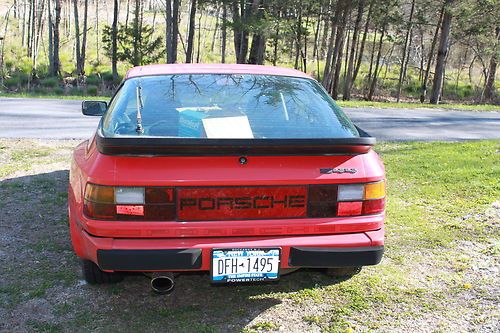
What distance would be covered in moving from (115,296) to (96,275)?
0.62 ft

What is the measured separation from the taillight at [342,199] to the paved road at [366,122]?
6748 mm

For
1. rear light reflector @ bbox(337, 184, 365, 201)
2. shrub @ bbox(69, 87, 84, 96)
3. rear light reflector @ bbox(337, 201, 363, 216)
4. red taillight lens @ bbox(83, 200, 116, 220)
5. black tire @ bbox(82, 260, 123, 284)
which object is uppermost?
rear light reflector @ bbox(337, 184, 365, 201)

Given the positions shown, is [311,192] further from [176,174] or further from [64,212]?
[64,212]

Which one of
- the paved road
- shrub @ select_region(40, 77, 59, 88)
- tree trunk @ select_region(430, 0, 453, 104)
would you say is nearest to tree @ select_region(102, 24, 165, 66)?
shrub @ select_region(40, 77, 59, 88)

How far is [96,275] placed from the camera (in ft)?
10.5

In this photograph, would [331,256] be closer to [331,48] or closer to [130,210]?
[130,210]

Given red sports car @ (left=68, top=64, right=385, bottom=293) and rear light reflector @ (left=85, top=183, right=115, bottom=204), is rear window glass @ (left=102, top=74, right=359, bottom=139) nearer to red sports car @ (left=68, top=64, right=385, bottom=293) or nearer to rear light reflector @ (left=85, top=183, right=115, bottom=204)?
red sports car @ (left=68, top=64, right=385, bottom=293)

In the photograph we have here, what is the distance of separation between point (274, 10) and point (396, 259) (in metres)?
22.1

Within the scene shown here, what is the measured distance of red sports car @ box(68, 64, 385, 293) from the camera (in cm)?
256

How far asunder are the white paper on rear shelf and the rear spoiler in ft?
0.68

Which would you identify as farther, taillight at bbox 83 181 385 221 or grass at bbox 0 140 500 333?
grass at bbox 0 140 500 333

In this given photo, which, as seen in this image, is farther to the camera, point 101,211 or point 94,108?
point 94,108

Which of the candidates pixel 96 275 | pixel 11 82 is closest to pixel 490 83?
pixel 11 82

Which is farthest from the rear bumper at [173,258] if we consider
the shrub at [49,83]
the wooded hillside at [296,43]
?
the shrub at [49,83]
